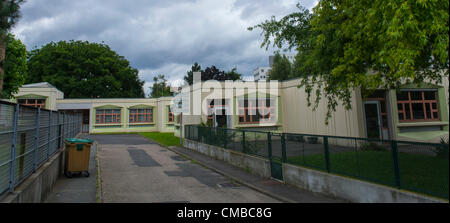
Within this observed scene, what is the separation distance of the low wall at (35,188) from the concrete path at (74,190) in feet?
0.78

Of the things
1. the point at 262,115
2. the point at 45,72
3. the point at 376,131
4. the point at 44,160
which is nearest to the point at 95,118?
the point at 45,72

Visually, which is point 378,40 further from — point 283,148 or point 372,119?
point 372,119

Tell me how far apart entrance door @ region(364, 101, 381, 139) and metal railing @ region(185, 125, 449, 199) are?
8.73 metres

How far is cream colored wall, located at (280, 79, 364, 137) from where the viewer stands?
14352 millimetres

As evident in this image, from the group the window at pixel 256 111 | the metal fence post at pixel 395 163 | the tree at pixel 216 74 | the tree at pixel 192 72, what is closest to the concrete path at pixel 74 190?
the metal fence post at pixel 395 163

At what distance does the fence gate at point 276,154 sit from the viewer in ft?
27.7

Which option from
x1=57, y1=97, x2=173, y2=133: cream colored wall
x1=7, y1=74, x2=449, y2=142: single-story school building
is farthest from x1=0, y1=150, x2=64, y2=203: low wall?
x1=57, y1=97, x2=173, y2=133: cream colored wall

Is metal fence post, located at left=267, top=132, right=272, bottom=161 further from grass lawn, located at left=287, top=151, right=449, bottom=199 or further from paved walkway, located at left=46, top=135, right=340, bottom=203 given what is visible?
grass lawn, located at left=287, top=151, right=449, bottom=199

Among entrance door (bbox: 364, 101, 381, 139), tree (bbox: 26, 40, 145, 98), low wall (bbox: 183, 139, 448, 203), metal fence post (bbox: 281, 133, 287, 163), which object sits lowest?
low wall (bbox: 183, 139, 448, 203)

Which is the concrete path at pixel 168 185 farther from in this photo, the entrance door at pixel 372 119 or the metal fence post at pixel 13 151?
the entrance door at pixel 372 119

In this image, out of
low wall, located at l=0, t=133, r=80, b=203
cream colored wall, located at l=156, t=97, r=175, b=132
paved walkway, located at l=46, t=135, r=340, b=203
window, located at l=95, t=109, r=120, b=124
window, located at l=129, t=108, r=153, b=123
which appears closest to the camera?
low wall, located at l=0, t=133, r=80, b=203

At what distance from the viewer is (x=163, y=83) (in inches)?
2832
